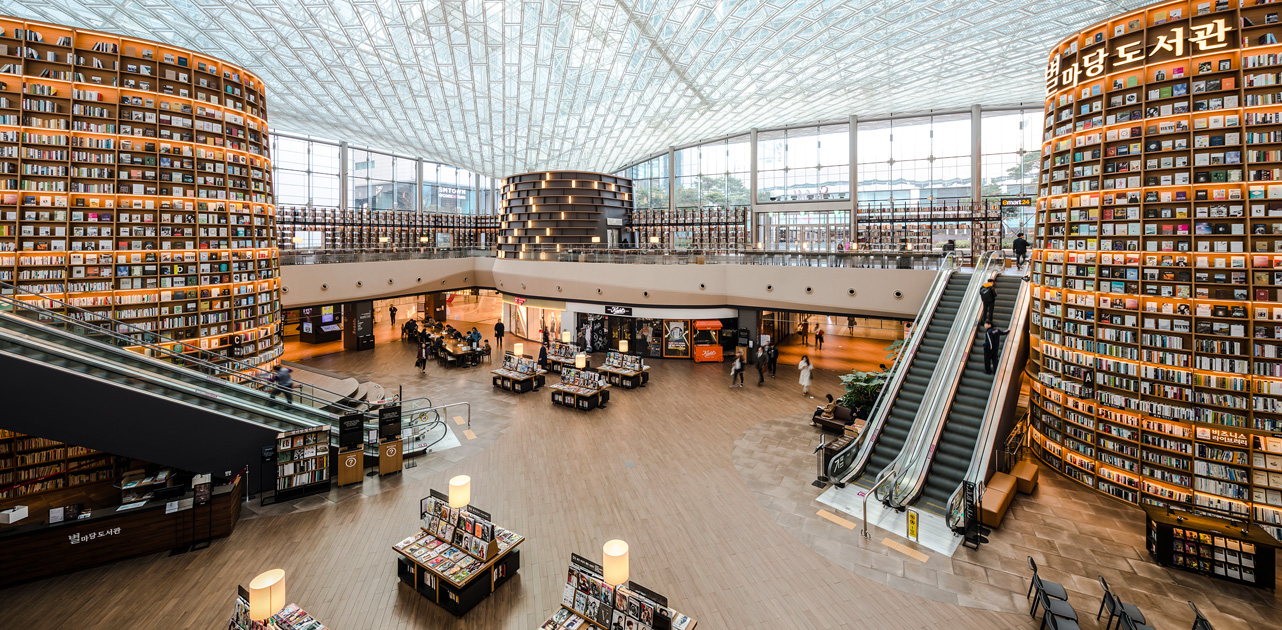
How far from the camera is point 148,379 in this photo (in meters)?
7.40

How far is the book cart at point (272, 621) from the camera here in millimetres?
4484

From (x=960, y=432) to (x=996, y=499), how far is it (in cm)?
146

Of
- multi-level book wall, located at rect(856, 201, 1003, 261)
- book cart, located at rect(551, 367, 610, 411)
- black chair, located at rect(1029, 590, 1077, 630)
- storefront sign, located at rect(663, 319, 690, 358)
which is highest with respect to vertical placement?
multi-level book wall, located at rect(856, 201, 1003, 261)

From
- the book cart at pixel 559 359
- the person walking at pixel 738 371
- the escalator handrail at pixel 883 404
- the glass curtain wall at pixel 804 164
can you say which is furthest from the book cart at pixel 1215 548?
the glass curtain wall at pixel 804 164

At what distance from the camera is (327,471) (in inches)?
331

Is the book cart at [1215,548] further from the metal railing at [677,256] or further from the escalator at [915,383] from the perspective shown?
the metal railing at [677,256]

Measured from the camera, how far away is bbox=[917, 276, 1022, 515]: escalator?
805 centimetres

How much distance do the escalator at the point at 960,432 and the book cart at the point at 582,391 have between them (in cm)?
762

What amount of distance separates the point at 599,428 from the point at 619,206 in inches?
657

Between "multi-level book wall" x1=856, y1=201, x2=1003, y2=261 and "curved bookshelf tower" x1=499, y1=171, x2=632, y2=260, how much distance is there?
1308 centimetres

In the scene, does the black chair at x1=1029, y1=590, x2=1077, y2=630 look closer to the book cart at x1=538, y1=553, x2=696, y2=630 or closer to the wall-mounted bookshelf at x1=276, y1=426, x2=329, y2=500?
the book cart at x1=538, y1=553, x2=696, y2=630

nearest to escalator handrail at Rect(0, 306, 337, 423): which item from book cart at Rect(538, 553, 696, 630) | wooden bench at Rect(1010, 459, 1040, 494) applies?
book cart at Rect(538, 553, 696, 630)

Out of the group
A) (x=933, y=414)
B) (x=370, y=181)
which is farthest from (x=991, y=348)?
(x=370, y=181)

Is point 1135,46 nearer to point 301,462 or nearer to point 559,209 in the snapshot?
point 301,462
